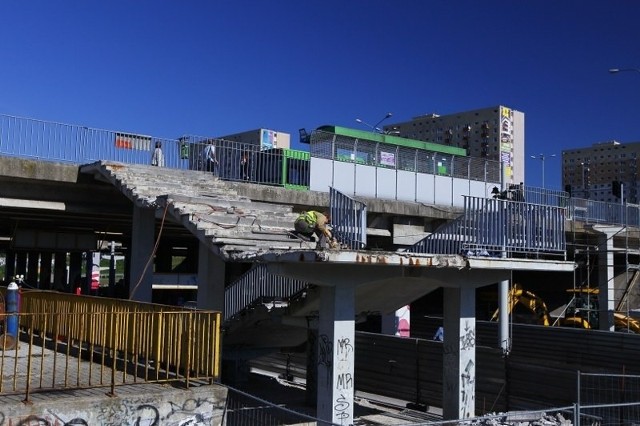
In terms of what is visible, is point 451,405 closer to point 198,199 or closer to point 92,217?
→ point 198,199

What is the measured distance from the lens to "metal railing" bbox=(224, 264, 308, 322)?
632 inches

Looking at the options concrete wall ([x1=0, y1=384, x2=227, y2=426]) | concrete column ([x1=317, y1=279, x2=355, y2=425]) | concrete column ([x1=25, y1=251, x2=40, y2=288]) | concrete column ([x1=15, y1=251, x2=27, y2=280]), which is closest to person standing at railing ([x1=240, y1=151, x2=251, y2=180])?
concrete column ([x1=317, y1=279, x2=355, y2=425])

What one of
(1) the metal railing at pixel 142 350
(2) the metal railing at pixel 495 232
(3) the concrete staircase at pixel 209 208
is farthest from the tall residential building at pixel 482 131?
(1) the metal railing at pixel 142 350

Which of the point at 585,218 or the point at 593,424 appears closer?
the point at 593,424

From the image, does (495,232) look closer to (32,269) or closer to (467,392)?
(467,392)

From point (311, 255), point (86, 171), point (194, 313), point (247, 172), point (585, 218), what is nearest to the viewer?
point (194, 313)

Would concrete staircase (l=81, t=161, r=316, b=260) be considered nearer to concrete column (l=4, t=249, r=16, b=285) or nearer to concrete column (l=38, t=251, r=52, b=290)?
concrete column (l=38, t=251, r=52, b=290)

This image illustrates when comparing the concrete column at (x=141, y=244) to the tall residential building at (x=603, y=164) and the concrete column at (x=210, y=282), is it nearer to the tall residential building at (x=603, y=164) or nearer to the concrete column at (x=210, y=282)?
the concrete column at (x=210, y=282)

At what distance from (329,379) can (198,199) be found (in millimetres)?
6968

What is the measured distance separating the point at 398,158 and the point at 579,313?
15442 mm

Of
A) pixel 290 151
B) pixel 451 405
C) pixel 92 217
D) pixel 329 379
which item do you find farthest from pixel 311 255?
pixel 92 217

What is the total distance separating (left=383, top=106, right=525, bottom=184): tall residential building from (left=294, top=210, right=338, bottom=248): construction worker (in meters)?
52.8

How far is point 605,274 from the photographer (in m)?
31.9

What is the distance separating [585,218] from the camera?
32250 mm
